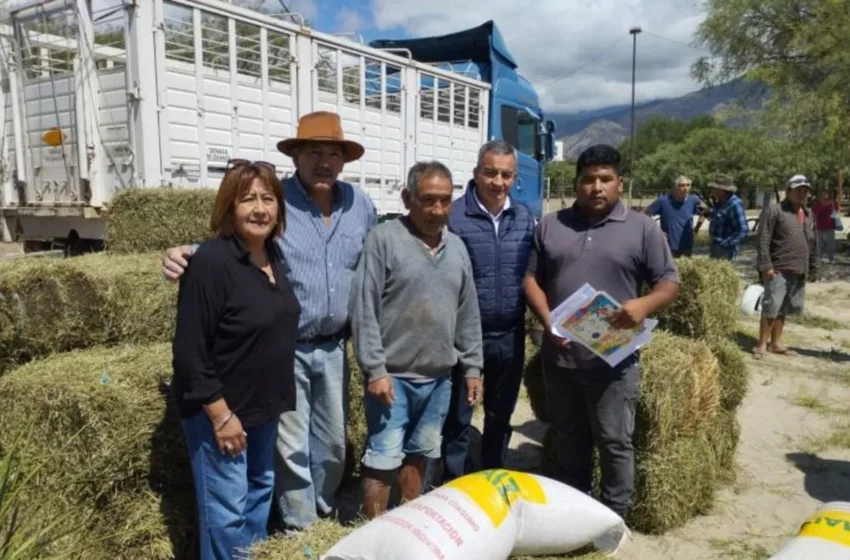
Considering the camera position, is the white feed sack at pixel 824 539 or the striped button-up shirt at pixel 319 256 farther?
the striped button-up shirt at pixel 319 256

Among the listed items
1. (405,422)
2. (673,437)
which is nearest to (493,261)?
(405,422)

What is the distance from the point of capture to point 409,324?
2906 mm

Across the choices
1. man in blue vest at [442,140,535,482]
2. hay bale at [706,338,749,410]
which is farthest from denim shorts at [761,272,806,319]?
man in blue vest at [442,140,535,482]

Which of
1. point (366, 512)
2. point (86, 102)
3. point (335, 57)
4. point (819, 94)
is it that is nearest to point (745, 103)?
point (819, 94)

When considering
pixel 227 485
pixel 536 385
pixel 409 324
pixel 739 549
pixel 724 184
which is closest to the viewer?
pixel 227 485

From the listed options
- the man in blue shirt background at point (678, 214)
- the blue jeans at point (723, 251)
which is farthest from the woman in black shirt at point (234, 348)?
the blue jeans at point (723, 251)

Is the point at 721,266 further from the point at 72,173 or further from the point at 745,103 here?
the point at 745,103

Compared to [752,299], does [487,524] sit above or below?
below

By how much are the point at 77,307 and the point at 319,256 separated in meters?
1.86

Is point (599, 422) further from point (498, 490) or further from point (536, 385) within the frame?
point (536, 385)

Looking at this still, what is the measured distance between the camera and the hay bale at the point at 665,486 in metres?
3.59

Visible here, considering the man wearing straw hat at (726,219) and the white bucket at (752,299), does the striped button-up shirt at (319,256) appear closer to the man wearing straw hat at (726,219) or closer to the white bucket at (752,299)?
the man wearing straw hat at (726,219)

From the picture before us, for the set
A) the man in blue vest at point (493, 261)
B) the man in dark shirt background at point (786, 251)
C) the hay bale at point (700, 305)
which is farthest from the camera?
the man in dark shirt background at point (786, 251)

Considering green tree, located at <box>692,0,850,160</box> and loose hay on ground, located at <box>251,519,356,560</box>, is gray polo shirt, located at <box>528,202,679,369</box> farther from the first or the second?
green tree, located at <box>692,0,850,160</box>
